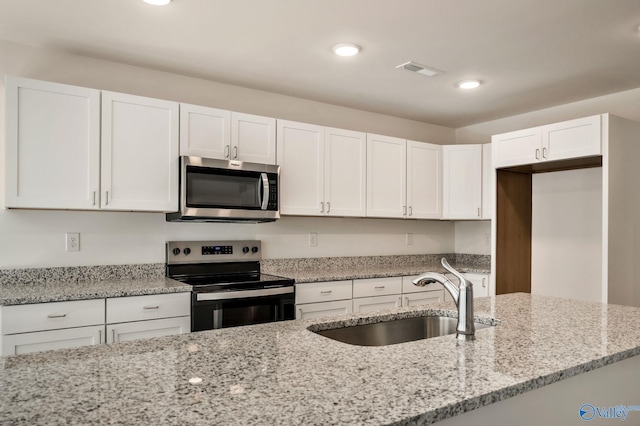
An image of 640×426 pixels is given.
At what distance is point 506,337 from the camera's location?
4.92 ft

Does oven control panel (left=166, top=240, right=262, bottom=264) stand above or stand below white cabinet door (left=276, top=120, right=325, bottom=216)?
below

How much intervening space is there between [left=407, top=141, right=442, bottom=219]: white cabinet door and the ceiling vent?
3.40ft

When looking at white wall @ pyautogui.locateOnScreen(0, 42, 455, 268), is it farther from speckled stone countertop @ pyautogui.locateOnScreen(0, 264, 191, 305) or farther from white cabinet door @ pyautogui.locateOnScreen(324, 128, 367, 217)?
white cabinet door @ pyautogui.locateOnScreen(324, 128, 367, 217)

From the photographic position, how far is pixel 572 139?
3.49 meters

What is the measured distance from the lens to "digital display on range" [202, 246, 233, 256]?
3.46 meters

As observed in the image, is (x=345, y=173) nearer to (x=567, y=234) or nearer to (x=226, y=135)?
(x=226, y=135)

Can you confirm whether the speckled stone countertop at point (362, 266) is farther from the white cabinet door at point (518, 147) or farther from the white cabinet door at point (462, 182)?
the white cabinet door at point (518, 147)

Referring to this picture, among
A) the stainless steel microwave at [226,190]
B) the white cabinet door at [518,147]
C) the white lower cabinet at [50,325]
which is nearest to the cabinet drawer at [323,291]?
the stainless steel microwave at [226,190]

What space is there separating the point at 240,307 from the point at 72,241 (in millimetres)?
1174

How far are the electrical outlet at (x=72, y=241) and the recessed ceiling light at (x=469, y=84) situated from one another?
2946 millimetres

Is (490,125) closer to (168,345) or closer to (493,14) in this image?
(493,14)

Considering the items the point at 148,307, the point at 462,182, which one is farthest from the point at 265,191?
the point at 462,182

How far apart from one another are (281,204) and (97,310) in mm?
1477

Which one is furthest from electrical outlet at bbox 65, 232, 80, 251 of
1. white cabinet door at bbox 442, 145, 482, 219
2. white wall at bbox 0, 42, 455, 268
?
white cabinet door at bbox 442, 145, 482, 219
